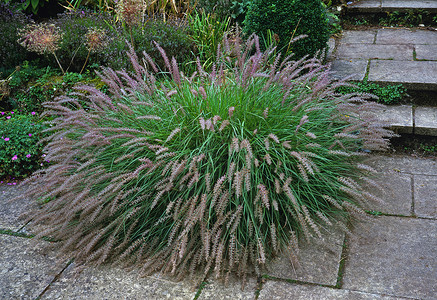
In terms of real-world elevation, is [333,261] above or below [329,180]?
below

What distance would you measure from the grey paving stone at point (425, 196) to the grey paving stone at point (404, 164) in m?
0.10

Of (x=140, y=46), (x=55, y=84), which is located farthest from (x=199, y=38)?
(x=55, y=84)

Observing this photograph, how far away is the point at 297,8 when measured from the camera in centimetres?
425

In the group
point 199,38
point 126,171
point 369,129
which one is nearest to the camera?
point 126,171

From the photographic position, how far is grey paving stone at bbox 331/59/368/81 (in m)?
Answer: 4.38

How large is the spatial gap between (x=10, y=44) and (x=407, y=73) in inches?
170

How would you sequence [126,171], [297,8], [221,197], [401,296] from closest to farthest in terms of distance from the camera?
[401,296], [221,197], [126,171], [297,8]

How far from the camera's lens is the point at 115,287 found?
246 centimetres

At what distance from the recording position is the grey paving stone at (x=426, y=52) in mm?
4762

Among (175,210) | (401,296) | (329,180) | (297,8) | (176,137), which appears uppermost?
(297,8)

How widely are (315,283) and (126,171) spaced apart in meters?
1.31

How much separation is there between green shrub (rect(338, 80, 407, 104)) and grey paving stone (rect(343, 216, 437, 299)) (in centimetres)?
158

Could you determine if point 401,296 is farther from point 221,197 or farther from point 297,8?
point 297,8

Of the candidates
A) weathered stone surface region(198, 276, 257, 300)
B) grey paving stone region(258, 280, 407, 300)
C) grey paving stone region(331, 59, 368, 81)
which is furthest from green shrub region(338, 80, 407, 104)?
weathered stone surface region(198, 276, 257, 300)
